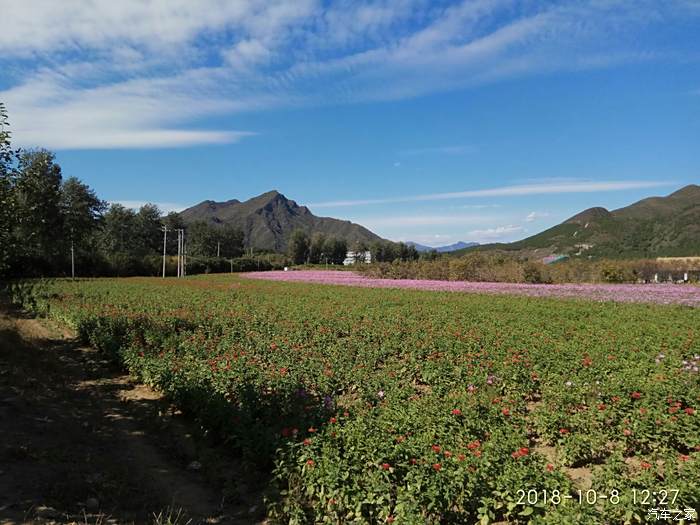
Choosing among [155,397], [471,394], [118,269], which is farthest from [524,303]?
[118,269]

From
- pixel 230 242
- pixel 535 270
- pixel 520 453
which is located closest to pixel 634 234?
pixel 535 270

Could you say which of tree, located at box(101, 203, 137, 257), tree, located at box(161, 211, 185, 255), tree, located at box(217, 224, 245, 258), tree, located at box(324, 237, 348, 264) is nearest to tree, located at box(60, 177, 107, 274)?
tree, located at box(101, 203, 137, 257)

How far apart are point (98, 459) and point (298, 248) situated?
4304 inches

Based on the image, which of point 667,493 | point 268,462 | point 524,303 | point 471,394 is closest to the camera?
point 667,493

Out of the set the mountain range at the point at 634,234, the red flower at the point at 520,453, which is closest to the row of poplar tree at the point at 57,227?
the red flower at the point at 520,453

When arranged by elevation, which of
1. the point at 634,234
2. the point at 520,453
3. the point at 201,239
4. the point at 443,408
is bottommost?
the point at 443,408

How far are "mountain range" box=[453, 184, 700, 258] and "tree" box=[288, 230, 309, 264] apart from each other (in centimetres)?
6378

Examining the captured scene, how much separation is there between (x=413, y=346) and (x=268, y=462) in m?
5.76

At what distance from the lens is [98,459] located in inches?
235

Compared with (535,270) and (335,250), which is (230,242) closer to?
(335,250)

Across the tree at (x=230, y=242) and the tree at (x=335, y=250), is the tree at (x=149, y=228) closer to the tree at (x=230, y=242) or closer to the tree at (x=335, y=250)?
the tree at (x=230, y=242)

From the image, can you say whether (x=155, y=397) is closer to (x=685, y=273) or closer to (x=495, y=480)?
(x=495, y=480)

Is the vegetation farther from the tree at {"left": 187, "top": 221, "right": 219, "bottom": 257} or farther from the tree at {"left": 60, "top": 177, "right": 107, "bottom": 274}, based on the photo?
the tree at {"left": 187, "top": 221, "right": 219, "bottom": 257}

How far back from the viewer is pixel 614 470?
14.3 feet
